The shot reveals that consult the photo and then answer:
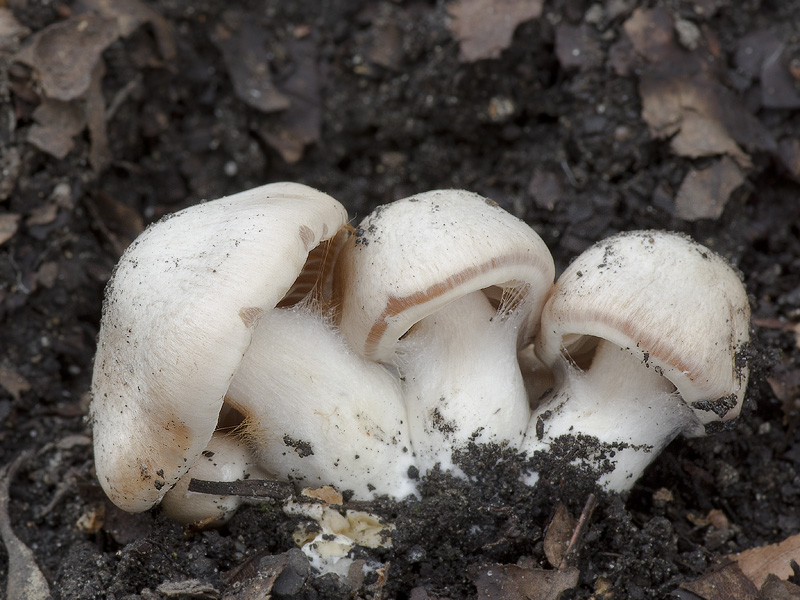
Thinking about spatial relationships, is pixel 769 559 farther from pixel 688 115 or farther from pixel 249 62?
pixel 249 62

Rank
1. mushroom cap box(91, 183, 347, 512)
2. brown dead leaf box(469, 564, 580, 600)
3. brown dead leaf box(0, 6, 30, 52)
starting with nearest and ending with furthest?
mushroom cap box(91, 183, 347, 512) < brown dead leaf box(469, 564, 580, 600) < brown dead leaf box(0, 6, 30, 52)

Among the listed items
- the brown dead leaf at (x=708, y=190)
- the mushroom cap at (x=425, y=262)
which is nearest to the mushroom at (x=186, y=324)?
the mushroom cap at (x=425, y=262)

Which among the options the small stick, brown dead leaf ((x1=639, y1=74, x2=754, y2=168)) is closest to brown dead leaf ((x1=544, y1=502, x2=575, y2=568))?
the small stick

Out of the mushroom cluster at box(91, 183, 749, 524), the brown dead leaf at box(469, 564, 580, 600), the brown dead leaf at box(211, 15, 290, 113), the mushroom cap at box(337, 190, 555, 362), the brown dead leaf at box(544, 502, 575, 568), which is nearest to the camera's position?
the mushroom cluster at box(91, 183, 749, 524)

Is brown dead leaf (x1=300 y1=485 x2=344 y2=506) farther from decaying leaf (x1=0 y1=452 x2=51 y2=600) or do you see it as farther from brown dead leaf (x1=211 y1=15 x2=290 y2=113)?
brown dead leaf (x1=211 y1=15 x2=290 y2=113)

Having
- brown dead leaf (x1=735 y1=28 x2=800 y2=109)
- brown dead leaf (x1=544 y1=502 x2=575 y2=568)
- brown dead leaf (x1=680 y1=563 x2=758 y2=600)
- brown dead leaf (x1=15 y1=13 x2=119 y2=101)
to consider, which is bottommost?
brown dead leaf (x1=680 y1=563 x2=758 y2=600)

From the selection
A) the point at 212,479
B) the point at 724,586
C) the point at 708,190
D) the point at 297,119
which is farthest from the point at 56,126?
the point at 724,586

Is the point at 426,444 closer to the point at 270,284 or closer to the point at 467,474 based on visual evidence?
the point at 467,474
